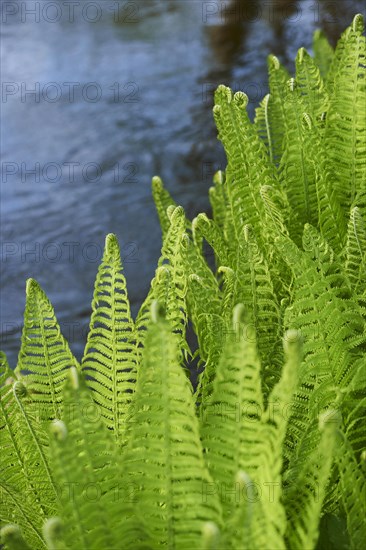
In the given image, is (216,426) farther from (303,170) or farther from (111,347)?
(303,170)

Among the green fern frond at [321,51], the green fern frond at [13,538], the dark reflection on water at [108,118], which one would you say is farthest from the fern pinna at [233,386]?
the dark reflection on water at [108,118]

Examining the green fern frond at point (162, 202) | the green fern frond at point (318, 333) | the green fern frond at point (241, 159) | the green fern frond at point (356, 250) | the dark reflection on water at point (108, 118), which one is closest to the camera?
the green fern frond at point (318, 333)

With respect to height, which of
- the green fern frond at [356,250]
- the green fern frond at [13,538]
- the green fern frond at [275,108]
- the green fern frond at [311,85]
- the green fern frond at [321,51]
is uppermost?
the green fern frond at [321,51]

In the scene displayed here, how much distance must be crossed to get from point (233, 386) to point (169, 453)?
0.09 meters

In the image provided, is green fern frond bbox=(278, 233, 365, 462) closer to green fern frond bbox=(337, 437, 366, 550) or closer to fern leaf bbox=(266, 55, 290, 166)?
green fern frond bbox=(337, 437, 366, 550)

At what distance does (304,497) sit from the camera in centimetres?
82

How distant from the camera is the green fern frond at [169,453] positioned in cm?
73

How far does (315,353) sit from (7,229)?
6.70 feet

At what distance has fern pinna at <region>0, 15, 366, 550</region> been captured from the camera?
713 mm

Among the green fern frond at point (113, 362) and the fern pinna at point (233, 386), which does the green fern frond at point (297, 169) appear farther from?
the green fern frond at point (113, 362)

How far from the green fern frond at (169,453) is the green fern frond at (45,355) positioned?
0.28 metres

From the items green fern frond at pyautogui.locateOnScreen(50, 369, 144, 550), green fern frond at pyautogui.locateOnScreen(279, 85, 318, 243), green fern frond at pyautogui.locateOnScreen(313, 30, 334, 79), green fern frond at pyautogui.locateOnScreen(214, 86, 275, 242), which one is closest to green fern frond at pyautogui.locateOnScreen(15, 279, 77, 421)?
green fern frond at pyautogui.locateOnScreen(50, 369, 144, 550)

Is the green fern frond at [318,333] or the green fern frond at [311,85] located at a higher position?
the green fern frond at [311,85]

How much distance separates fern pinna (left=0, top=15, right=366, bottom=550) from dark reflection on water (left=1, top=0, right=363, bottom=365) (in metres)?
1.16
